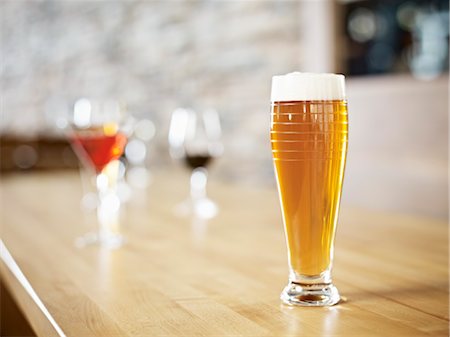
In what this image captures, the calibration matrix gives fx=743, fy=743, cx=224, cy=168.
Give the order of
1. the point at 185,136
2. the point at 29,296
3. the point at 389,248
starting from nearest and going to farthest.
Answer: the point at 29,296
the point at 389,248
the point at 185,136

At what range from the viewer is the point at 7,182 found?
101 inches

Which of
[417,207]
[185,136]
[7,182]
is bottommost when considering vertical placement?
[417,207]

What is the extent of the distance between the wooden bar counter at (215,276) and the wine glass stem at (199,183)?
23 cm

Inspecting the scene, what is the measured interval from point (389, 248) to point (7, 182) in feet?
5.80

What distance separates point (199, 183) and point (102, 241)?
827 mm

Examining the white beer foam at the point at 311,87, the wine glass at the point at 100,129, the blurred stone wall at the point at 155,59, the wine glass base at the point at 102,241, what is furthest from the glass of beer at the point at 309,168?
the blurred stone wall at the point at 155,59

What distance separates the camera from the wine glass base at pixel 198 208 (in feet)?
5.16

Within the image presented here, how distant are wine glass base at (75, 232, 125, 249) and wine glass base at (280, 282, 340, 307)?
1.59 ft

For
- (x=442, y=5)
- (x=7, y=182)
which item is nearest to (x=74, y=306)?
(x=7, y=182)

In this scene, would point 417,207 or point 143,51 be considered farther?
point 143,51

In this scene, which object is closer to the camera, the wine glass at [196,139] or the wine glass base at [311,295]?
Result: the wine glass base at [311,295]

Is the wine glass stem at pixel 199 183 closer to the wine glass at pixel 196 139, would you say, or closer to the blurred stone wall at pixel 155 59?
the wine glass at pixel 196 139

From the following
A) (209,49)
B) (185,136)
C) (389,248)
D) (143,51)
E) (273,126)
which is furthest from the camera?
(143,51)

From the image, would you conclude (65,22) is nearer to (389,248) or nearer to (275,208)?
(275,208)
